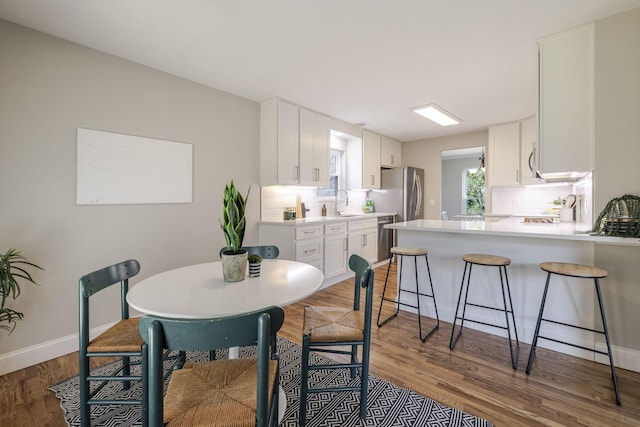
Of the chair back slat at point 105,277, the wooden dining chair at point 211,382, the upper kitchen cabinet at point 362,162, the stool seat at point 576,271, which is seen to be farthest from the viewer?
the upper kitchen cabinet at point 362,162

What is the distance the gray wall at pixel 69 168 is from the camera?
2102 millimetres

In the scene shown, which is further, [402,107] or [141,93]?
[402,107]

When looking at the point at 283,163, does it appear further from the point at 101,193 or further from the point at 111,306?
the point at 111,306

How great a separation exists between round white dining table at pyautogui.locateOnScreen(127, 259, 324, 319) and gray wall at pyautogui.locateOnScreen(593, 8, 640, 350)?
2.16 m

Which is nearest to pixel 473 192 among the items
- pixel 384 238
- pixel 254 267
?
pixel 384 238

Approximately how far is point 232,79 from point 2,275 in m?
2.43

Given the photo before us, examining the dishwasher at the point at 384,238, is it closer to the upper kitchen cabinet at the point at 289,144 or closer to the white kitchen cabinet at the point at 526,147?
the upper kitchen cabinet at the point at 289,144

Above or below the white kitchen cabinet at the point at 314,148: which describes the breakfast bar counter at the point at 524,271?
below

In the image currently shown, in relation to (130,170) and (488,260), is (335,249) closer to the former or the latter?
(488,260)

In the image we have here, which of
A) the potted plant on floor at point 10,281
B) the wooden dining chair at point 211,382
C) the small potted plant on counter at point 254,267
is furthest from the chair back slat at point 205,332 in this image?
the potted plant on floor at point 10,281

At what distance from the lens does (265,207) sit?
391 cm

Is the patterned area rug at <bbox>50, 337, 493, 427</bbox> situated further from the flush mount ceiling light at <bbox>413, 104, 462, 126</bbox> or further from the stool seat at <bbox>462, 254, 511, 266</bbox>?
the flush mount ceiling light at <bbox>413, 104, 462, 126</bbox>

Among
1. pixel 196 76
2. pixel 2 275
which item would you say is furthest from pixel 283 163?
pixel 2 275

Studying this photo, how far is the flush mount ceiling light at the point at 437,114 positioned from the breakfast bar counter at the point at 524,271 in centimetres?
170
